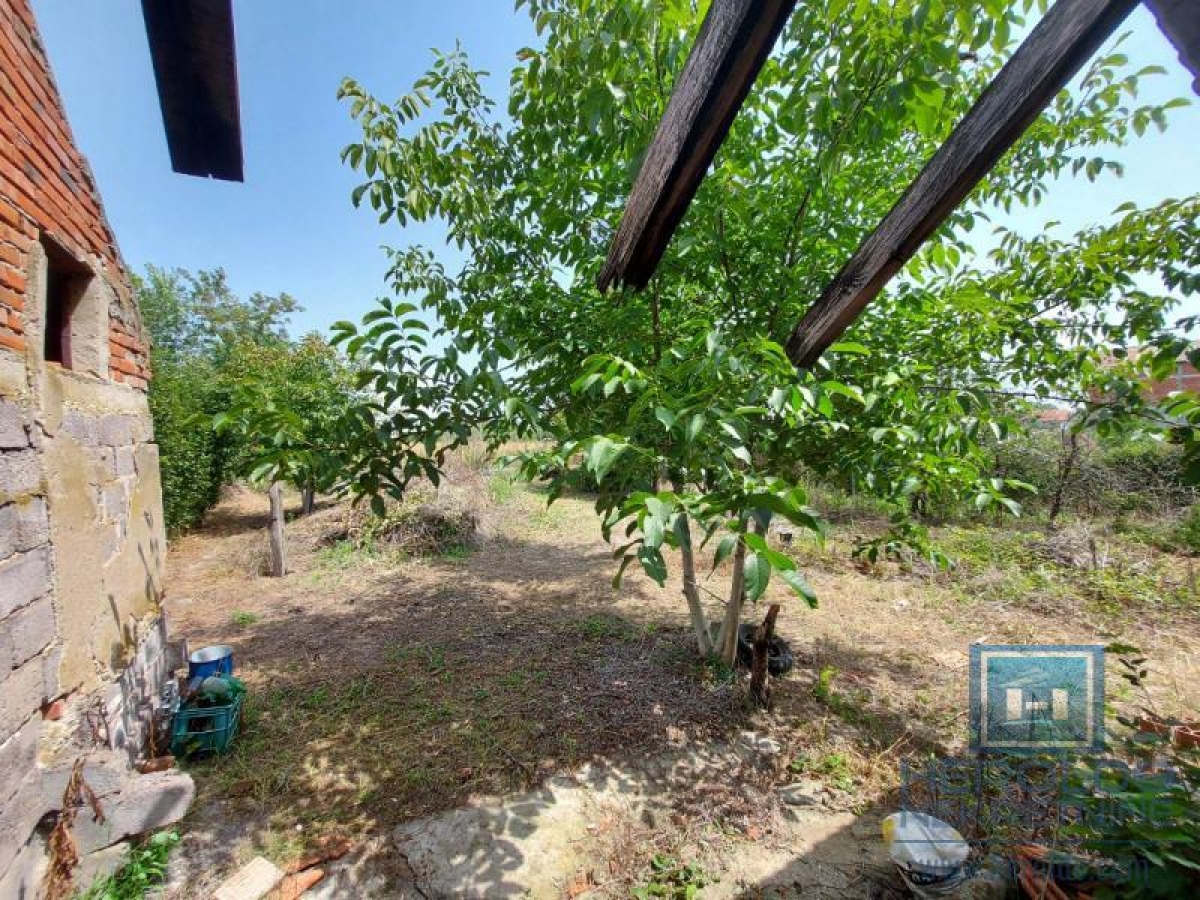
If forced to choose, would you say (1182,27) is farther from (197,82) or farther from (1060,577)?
(1060,577)

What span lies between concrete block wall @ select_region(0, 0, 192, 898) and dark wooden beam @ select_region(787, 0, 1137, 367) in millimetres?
3120

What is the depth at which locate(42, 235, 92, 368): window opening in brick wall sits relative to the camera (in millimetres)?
2443

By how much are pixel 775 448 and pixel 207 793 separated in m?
3.81

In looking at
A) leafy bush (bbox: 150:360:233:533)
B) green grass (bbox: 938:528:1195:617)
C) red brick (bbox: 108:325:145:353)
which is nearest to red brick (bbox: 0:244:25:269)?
red brick (bbox: 108:325:145:353)

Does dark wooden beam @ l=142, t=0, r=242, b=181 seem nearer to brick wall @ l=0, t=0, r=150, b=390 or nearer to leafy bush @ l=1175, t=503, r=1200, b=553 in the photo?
brick wall @ l=0, t=0, r=150, b=390

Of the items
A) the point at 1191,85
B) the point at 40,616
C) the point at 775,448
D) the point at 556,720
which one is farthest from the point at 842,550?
the point at 40,616

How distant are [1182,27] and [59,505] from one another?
362 centimetres

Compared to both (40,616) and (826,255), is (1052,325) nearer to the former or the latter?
(826,255)

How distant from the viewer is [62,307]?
250 centimetres

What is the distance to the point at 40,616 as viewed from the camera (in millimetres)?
1886

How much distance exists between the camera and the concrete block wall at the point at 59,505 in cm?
175

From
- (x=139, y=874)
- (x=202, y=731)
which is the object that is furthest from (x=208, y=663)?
(x=139, y=874)

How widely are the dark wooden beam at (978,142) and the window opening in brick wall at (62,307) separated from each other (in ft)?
12.0

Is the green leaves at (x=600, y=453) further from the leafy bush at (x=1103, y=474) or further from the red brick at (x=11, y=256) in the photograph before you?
the leafy bush at (x=1103, y=474)
